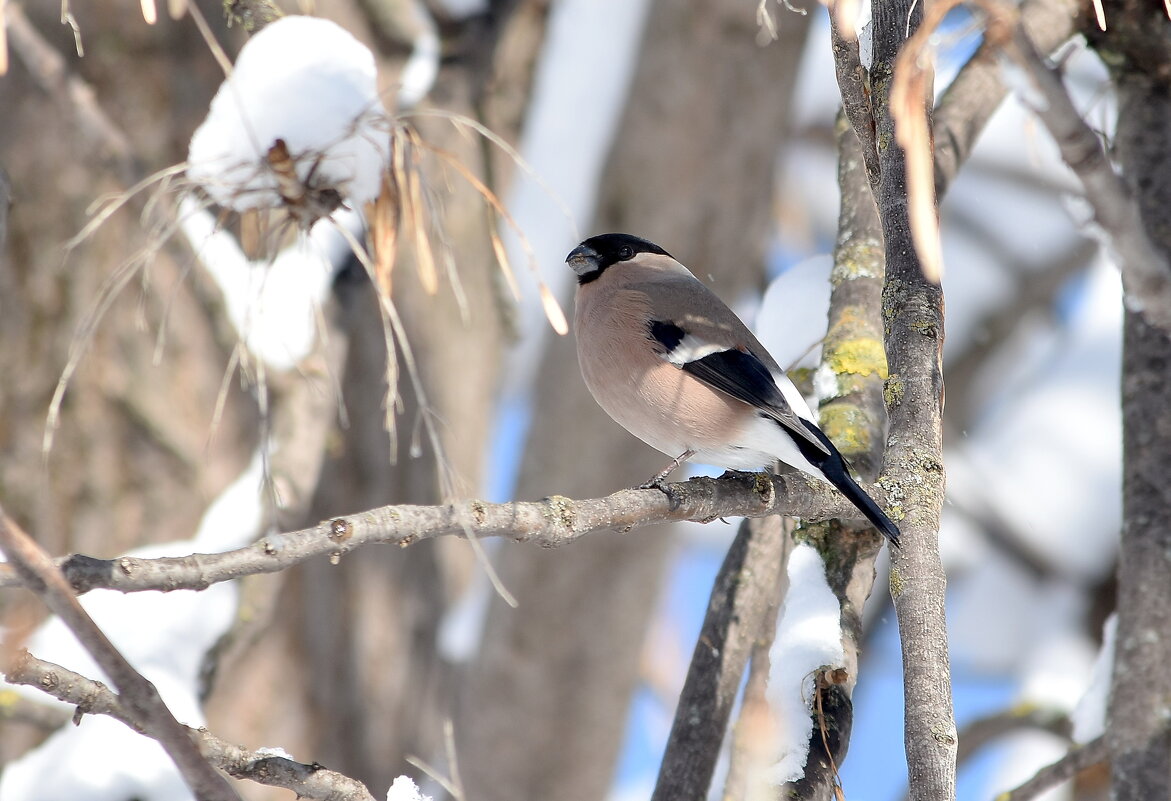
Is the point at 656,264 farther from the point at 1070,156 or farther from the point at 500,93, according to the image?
the point at 1070,156

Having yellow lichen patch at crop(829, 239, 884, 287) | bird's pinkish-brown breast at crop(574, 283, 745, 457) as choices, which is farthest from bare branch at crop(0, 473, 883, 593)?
yellow lichen patch at crop(829, 239, 884, 287)

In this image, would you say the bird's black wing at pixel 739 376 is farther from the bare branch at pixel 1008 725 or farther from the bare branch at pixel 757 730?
the bare branch at pixel 1008 725

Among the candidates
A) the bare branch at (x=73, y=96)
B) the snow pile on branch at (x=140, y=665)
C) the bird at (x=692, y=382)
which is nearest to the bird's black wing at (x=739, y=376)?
the bird at (x=692, y=382)

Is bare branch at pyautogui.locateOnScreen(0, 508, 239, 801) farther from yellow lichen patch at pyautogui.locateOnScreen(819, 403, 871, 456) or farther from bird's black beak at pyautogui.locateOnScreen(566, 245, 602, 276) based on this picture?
bird's black beak at pyautogui.locateOnScreen(566, 245, 602, 276)

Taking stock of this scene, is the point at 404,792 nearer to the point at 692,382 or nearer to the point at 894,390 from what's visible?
the point at 894,390

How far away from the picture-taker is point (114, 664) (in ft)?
3.62

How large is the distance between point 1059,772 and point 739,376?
976 mm

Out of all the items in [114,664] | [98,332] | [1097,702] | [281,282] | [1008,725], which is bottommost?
[114,664]

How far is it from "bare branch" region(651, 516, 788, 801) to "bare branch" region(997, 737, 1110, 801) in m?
0.56

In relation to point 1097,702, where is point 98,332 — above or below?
above

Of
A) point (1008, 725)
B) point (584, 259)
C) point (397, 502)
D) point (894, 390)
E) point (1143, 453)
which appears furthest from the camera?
point (397, 502)

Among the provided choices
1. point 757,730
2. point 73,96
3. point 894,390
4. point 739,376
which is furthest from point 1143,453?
point 73,96

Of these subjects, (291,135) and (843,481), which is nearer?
(843,481)

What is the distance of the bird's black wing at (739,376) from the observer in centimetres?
216
